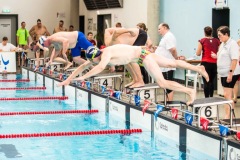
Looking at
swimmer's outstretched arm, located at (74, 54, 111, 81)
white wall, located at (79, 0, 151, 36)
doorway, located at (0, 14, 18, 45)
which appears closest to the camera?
swimmer's outstretched arm, located at (74, 54, 111, 81)

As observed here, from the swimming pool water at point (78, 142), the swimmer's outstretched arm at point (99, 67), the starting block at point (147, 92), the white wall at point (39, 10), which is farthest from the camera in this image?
the white wall at point (39, 10)

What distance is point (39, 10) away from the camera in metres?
23.3

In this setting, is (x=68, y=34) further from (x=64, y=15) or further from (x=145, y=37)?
(x=64, y=15)

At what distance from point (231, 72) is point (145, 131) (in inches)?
57.9

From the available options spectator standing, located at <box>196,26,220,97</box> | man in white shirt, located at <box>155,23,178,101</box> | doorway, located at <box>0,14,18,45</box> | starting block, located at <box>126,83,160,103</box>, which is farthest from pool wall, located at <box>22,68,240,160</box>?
doorway, located at <box>0,14,18,45</box>

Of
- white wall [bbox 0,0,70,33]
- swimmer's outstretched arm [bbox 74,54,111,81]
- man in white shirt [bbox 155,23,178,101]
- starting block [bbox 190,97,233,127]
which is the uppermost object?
white wall [bbox 0,0,70,33]

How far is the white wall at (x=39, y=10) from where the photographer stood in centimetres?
2300

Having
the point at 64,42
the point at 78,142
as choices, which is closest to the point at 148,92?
the point at 78,142

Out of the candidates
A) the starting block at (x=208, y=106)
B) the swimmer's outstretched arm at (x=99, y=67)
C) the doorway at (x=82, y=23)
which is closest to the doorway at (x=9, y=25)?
the doorway at (x=82, y=23)

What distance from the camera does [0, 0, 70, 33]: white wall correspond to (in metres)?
23.0

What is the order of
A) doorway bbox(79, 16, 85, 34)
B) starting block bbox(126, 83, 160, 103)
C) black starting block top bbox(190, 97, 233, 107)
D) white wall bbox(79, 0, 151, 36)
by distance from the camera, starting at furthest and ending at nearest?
1. doorway bbox(79, 16, 85, 34)
2. white wall bbox(79, 0, 151, 36)
3. starting block bbox(126, 83, 160, 103)
4. black starting block top bbox(190, 97, 233, 107)

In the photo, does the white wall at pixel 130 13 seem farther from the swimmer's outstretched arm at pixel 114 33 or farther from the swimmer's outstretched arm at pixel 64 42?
the swimmer's outstretched arm at pixel 114 33

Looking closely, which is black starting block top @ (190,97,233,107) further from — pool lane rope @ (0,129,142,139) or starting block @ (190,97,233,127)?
pool lane rope @ (0,129,142,139)

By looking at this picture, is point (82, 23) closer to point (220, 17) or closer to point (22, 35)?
point (22, 35)
